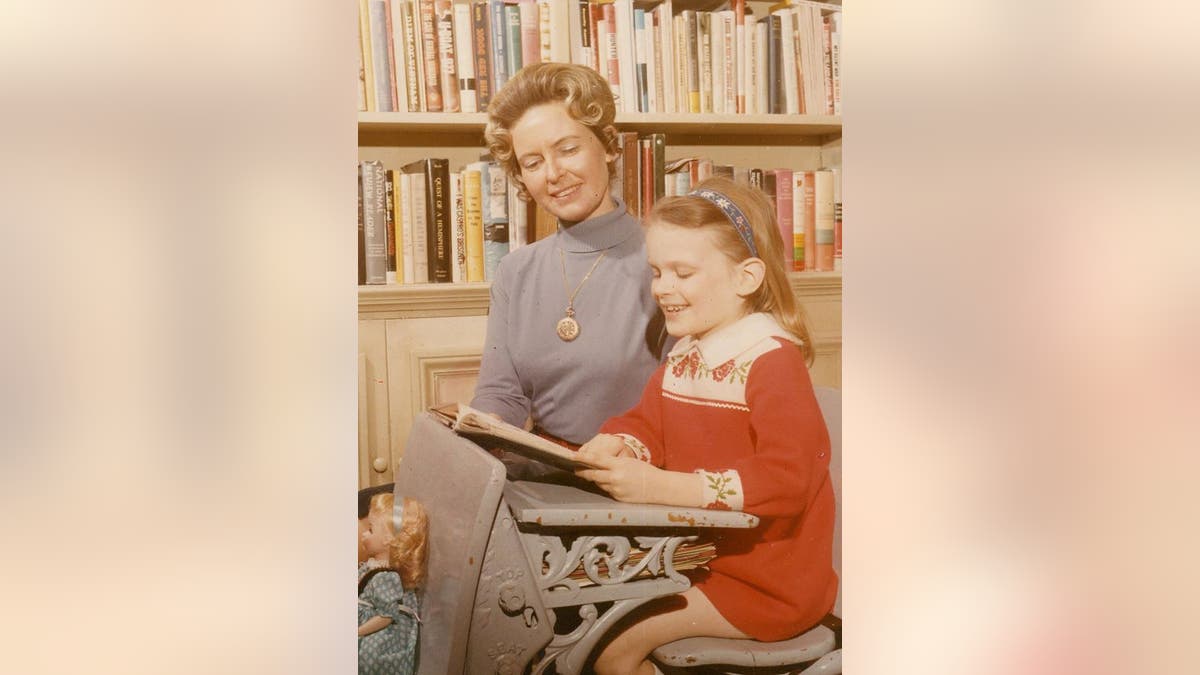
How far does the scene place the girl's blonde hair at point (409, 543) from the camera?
163cm

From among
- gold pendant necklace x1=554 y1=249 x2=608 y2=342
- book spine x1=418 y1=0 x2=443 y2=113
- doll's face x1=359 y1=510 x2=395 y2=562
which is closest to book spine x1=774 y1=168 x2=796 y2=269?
gold pendant necklace x1=554 y1=249 x2=608 y2=342

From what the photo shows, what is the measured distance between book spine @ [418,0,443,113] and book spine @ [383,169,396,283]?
0.44ft

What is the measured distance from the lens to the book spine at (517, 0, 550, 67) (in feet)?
5.46

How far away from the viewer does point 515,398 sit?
1.67m

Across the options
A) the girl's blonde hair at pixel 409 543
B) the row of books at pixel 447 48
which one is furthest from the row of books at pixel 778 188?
the girl's blonde hair at pixel 409 543

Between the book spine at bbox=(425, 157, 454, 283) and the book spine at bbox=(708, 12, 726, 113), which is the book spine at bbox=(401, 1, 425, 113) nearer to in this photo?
the book spine at bbox=(425, 157, 454, 283)

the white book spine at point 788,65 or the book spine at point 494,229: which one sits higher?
the white book spine at point 788,65

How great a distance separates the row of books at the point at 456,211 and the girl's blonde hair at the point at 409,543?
0.37m

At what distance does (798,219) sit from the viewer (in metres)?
1.81

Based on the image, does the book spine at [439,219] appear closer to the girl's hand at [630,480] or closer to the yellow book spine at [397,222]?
the yellow book spine at [397,222]

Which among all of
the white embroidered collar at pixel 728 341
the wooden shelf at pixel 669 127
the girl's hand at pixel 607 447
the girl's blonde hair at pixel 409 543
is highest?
the wooden shelf at pixel 669 127

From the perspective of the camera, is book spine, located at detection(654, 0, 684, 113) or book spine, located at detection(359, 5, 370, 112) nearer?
book spine, located at detection(359, 5, 370, 112)

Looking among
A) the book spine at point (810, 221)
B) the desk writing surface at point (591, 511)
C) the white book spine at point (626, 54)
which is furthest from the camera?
the book spine at point (810, 221)
